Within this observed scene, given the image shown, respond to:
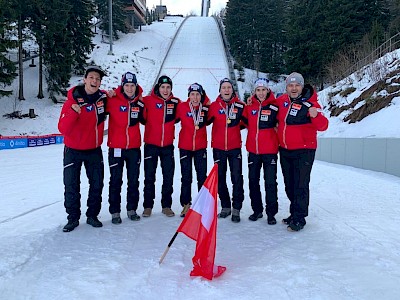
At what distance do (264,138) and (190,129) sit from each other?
1.13 meters

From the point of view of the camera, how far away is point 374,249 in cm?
431

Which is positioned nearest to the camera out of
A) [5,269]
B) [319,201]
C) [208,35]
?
[5,269]

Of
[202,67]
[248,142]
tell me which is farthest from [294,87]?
[202,67]

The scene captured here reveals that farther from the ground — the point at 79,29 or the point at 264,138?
the point at 79,29

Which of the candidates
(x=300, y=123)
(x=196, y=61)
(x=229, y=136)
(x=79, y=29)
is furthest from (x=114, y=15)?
(x=300, y=123)

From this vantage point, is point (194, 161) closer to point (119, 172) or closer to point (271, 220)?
point (119, 172)

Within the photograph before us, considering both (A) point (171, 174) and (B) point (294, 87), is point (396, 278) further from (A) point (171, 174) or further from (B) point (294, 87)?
(A) point (171, 174)

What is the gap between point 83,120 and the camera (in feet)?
17.0

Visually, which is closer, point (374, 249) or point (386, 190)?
point (374, 249)

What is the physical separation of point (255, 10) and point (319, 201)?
39.9 meters

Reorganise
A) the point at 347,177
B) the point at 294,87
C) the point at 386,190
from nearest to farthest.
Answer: the point at 294,87 → the point at 386,190 → the point at 347,177

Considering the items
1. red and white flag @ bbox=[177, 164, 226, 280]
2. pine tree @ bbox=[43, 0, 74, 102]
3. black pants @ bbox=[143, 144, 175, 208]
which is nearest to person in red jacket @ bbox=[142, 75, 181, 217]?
black pants @ bbox=[143, 144, 175, 208]

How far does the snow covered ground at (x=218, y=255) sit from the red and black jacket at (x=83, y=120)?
3.87 feet

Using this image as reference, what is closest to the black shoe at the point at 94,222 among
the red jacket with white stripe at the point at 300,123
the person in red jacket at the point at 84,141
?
the person in red jacket at the point at 84,141
